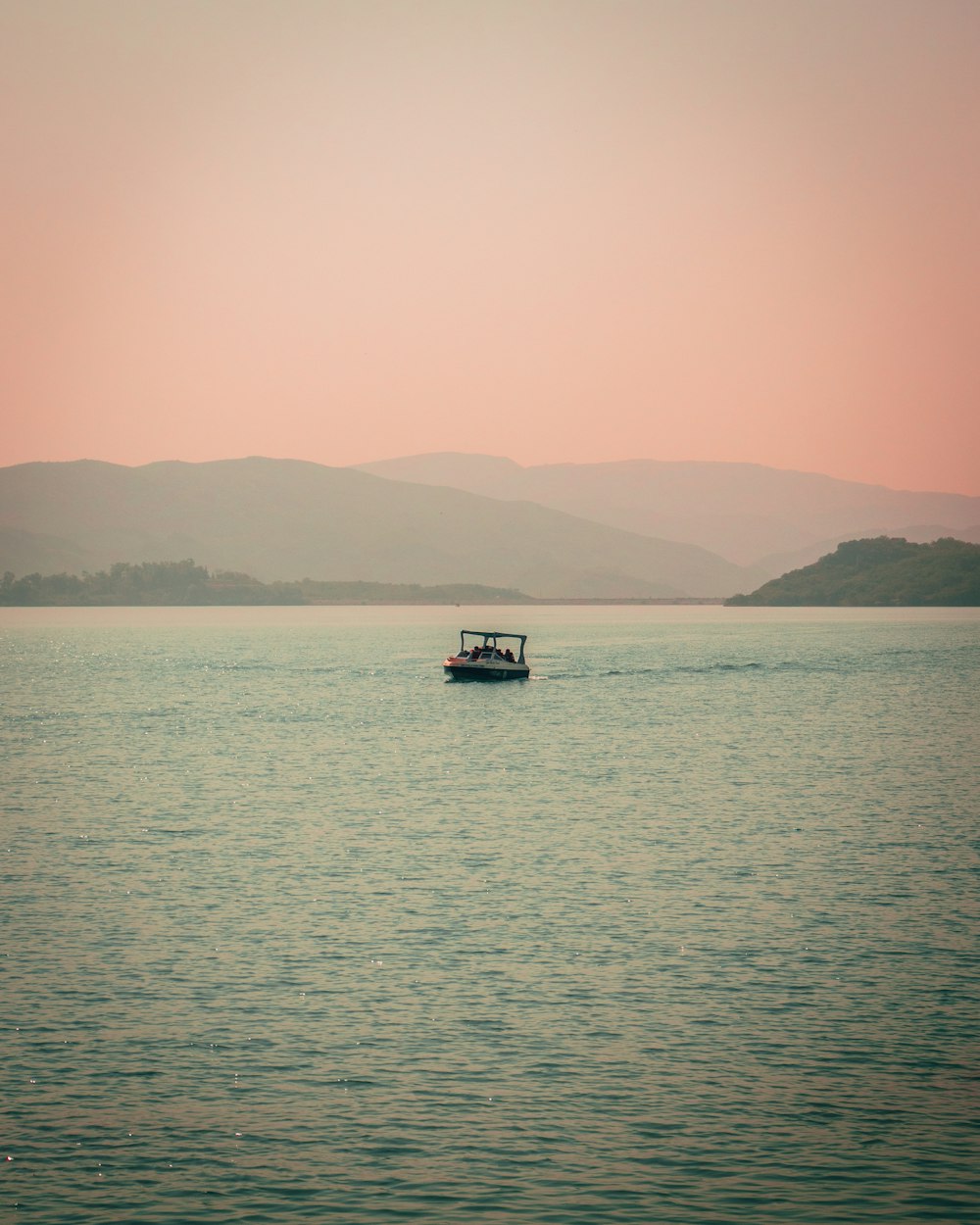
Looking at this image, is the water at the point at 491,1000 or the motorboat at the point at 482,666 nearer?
the water at the point at 491,1000

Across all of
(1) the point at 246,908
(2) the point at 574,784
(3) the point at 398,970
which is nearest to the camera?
(3) the point at 398,970

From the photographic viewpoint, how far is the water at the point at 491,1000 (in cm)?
2203

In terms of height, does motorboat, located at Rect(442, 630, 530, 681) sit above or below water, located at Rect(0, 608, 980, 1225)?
above

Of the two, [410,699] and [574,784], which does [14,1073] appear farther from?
[410,699]

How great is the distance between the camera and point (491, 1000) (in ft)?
103

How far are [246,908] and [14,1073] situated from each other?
577 inches

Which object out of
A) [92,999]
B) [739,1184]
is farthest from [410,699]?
[739,1184]

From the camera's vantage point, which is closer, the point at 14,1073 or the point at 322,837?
the point at 14,1073

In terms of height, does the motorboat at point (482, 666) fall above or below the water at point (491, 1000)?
above

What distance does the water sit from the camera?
2203cm

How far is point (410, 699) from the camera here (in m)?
136

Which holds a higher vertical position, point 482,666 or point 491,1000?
point 482,666

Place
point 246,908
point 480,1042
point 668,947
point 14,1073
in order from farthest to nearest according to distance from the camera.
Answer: point 246,908
point 668,947
point 480,1042
point 14,1073

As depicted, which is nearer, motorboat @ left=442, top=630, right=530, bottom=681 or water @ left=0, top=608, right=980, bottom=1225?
water @ left=0, top=608, right=980, bottom=1225
